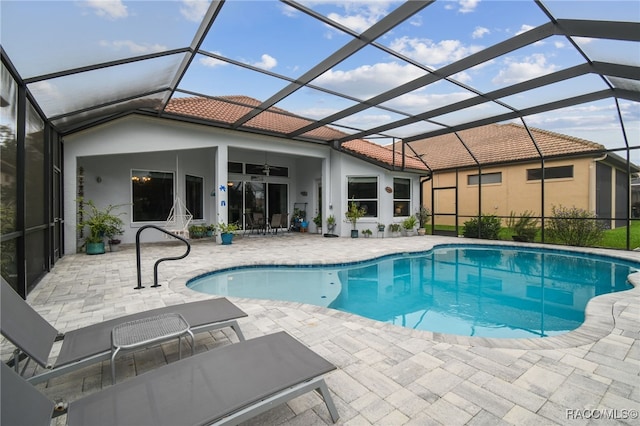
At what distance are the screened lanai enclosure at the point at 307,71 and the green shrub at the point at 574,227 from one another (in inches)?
19.0

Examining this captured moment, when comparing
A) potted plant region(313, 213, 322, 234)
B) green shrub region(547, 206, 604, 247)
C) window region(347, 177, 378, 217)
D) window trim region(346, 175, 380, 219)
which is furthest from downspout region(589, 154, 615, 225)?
potted plant region(313, 213, 322, 234)

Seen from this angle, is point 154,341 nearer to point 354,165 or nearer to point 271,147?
point 271,147

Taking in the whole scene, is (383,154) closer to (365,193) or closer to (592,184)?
(365,193)

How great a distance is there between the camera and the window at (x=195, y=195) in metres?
10.7

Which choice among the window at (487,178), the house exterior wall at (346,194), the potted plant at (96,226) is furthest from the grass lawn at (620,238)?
the potted plant at (96,226)

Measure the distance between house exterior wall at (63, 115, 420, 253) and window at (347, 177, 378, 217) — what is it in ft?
0.67

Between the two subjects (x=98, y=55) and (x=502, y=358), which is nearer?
(x=502, y=358)

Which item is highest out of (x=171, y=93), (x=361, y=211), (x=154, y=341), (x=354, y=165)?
(x=171, y=93)

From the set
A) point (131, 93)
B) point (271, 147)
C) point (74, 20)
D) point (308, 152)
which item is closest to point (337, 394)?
point (74, 20)

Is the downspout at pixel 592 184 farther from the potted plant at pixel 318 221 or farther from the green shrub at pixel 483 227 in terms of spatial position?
the potted plant at pixel 318 221

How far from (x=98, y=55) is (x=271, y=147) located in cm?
636

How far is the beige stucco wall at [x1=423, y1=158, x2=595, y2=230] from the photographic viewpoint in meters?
9.94

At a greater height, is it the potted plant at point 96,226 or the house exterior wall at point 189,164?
the house exterior wall at point 189,164

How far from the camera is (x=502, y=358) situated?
2.46 meters
